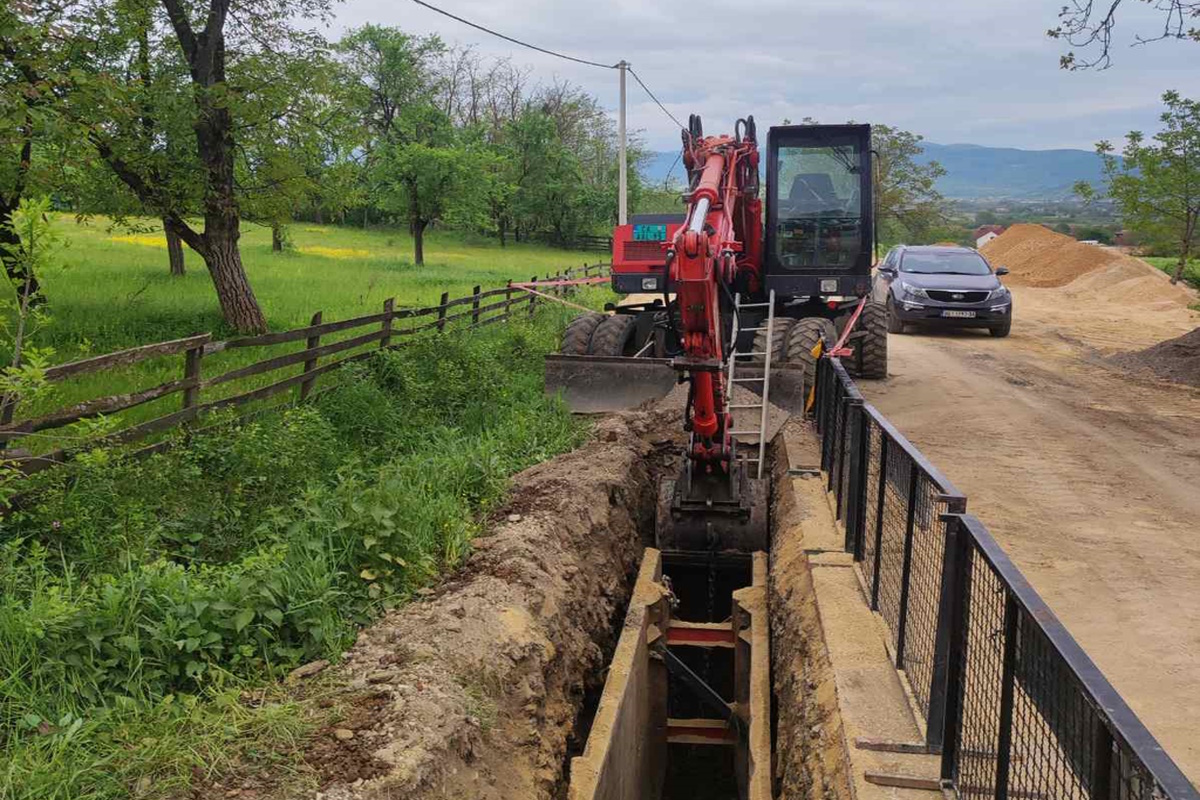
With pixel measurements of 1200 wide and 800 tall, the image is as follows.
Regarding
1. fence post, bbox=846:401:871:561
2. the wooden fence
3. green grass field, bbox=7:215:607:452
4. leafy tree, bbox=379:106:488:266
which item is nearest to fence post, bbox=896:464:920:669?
fence post, bbox=846:401:871:561

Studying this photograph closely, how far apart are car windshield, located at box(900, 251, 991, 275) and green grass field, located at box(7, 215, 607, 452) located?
10483 mm

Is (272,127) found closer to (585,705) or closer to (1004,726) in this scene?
(585,705)

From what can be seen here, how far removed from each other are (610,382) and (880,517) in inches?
217

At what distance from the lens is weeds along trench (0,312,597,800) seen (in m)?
3.64

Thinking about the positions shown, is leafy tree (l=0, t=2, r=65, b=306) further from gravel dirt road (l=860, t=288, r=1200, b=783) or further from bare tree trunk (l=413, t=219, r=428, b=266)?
bare tree trunk (l=413, t=219, r=428, b=266)

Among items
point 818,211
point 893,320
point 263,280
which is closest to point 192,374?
point 818,211

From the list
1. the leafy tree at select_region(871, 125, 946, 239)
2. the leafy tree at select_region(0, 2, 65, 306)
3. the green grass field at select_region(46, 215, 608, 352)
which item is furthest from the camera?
the leafy tree at select_region(871, 125, 946, 239)

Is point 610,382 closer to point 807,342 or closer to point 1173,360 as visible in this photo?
point 807,342

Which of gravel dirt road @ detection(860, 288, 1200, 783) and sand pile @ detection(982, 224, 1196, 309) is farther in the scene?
sand pile @ detection(982, 224, 1196, 309)

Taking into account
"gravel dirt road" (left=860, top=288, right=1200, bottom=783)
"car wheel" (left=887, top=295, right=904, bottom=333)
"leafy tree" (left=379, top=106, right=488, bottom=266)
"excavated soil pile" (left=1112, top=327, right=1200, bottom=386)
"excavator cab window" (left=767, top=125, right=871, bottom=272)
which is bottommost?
"gravel dirt road" (left=860, top=288, right=1200, bottom=783)

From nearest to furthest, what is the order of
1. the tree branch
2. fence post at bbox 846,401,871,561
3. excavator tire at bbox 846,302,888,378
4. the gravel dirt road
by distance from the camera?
1. the gravel dirt road
2. fence post at bbox 846,401,871,561
3. the tree branch
4. excavator tire at bbox 846,302,888,378

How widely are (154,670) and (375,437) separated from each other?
4849 mm

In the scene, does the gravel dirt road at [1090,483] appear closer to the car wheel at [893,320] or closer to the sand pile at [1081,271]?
the car wheel at [893,320]

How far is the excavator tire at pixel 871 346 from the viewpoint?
13375 millimetres
